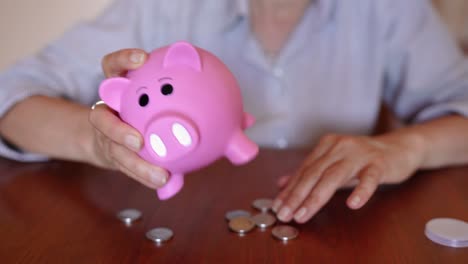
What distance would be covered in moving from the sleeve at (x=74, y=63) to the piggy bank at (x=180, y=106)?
13.3 inches

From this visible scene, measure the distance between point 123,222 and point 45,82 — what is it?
1.10 ft

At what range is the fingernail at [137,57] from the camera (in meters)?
0.48

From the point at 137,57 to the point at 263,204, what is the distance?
23 centimetres

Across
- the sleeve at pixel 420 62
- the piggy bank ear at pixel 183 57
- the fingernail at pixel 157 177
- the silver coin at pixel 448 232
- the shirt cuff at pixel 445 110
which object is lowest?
the silver coin at pixel 448 232

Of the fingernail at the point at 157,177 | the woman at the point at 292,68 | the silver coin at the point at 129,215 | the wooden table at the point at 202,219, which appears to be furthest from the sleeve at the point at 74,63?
the fingernail at the point at 157,177

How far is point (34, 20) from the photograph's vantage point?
147cm

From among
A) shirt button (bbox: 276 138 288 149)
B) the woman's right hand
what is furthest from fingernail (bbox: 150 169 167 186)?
shirt button (bbox: 276 138 288 149)

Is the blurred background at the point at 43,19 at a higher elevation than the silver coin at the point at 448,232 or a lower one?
higher

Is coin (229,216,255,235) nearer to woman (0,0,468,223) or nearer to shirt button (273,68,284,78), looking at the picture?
woman (0,0,468,223)

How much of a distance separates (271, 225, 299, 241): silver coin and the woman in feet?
0.78

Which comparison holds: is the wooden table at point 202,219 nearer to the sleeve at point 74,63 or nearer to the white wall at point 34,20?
the sleeve at point 74,63

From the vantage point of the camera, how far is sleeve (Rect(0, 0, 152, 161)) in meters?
0.75

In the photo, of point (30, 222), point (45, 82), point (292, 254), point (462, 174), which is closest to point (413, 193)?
point (462, 174)

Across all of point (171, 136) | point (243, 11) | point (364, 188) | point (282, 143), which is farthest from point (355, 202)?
point (243, 11)
